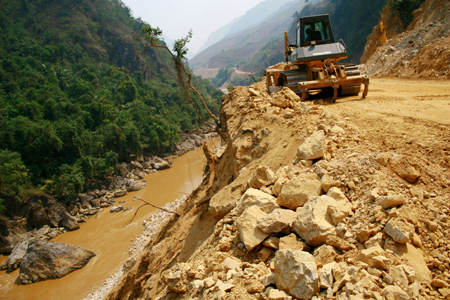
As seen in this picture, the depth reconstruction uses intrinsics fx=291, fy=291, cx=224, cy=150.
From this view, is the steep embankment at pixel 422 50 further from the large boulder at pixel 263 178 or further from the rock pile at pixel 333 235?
the large boulder at pixel 263 178

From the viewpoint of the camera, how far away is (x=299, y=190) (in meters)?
3.33

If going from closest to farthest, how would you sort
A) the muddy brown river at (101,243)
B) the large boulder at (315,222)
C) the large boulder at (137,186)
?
the large boulder at (315,222) → the muddy brown river at (101,243) → the large boulder at (137,186)

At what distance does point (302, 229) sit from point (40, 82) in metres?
40.4

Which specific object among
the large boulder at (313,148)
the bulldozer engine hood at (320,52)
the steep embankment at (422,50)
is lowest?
the steep embankment at (422,50)

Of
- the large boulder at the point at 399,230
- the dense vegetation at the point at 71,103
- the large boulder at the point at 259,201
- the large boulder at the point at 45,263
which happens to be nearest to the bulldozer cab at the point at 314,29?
the dense vegetation at the point at 71,103

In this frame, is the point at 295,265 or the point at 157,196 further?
the point at 157,196

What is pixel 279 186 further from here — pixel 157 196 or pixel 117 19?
pixel 117 19

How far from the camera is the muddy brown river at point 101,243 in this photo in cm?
1377

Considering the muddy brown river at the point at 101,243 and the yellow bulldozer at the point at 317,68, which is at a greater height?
the yellow bulldozer at the point at 317,68

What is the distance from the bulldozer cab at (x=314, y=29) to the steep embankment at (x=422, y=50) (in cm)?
524

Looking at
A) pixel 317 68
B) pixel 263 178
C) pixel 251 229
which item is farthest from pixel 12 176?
pixel 251 229

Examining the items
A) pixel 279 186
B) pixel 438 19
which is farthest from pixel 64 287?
pixel 438 19

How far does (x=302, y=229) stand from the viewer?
2803 millimetres

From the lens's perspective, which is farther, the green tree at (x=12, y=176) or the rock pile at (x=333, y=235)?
the green tree at (x=12, y=176)
